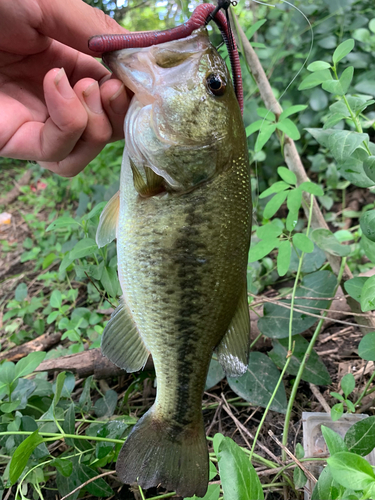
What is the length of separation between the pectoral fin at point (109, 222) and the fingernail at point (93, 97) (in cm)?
33

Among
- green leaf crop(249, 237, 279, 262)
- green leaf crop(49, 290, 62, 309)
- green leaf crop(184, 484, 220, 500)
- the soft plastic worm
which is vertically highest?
the soft plastic worm

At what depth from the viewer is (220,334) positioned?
121cm

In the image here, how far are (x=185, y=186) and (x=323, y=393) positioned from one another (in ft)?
4.21

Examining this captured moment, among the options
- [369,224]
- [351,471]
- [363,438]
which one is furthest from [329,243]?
[351,471]

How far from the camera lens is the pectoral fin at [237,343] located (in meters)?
1.19

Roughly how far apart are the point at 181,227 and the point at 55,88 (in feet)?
1.98

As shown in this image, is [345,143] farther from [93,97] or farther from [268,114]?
[93,97]

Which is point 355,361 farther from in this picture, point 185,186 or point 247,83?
point 247,83

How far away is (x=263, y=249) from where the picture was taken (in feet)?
5.22

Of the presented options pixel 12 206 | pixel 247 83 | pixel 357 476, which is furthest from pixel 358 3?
pixel 12 206

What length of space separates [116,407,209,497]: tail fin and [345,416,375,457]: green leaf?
454mm

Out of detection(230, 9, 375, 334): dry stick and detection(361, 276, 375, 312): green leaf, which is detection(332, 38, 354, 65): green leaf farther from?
detection(361, 276, 375, 312): green leaf

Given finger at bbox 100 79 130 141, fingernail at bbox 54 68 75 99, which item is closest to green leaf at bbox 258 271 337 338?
finger at bbox 100 79 130 141

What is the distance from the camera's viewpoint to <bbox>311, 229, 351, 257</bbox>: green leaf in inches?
63.3
